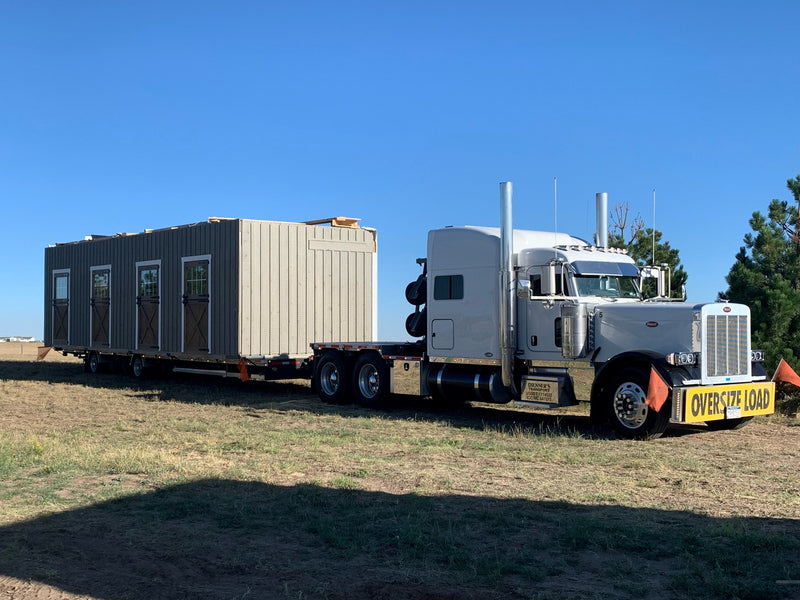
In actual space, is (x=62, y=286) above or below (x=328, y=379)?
above

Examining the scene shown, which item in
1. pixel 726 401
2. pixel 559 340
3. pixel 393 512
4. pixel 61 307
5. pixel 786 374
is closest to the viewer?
pixel 393 512

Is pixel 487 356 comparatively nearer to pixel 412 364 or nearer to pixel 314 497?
pixel 412 364

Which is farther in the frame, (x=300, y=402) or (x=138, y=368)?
(x=138, y=368)

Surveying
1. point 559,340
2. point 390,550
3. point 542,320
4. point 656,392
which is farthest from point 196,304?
point 390,550

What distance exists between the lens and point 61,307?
83.6 feet

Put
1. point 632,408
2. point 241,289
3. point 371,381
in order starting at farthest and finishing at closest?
point 241,289 → point 371,381 → point 632,408

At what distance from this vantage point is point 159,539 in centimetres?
636

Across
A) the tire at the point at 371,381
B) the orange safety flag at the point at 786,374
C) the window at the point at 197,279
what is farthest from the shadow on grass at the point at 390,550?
the window at the point at 197,279

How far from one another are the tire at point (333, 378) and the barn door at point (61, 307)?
11960 mm

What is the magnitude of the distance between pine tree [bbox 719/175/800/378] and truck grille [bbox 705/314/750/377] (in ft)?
8.94

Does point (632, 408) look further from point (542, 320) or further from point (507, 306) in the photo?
point (507, 306)

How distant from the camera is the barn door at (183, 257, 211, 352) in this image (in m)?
18.7

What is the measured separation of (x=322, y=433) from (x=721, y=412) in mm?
5620

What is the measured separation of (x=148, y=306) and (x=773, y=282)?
47.2 feet
